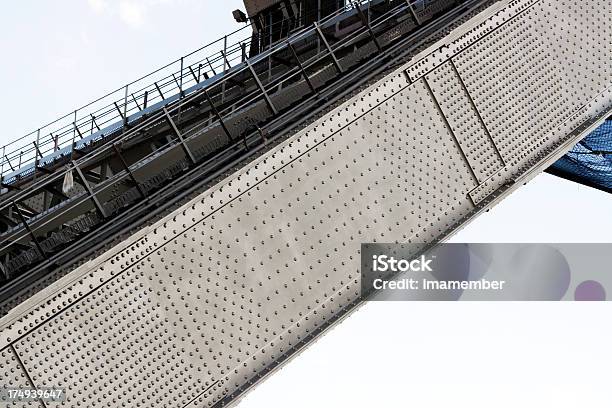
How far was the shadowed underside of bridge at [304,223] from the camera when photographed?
9.17 m

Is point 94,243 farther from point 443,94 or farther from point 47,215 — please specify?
point 443,94

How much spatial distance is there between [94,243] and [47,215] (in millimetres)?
3165

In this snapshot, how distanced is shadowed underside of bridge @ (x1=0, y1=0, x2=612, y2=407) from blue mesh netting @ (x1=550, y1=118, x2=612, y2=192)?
28.9ft

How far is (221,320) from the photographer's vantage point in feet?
31.9

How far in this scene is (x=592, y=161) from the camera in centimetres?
2317

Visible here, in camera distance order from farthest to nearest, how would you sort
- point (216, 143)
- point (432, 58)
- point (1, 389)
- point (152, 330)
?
point (216, 143), point (432, 58), point (152, 330), point (1, 389)

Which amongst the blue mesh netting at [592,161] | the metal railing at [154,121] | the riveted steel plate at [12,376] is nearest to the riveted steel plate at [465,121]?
the metal railing at [154,121]

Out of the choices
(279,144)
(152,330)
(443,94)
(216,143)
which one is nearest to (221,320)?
(152,330)

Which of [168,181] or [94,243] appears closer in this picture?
[94,243]

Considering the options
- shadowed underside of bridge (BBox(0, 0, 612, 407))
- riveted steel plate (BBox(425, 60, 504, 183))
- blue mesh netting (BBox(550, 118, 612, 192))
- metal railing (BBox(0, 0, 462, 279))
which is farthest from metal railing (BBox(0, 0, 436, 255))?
blue mesh netting (BBox(550, 118, 612, 192))

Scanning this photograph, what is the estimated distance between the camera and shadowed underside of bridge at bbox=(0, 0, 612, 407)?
9172 mm

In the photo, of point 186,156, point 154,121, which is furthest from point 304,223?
point 154,121

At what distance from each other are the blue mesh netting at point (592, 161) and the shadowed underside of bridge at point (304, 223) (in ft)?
28.9

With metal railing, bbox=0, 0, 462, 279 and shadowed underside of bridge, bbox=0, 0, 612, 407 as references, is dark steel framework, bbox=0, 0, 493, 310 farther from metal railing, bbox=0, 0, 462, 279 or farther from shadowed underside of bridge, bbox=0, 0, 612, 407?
shadowed underside of bridge, bbox=0, 0, 612, 407
